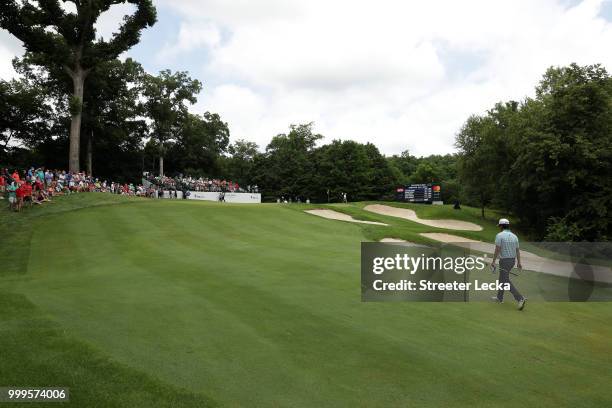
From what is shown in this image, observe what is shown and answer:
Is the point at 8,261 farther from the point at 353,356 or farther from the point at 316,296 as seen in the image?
the point at 353,356

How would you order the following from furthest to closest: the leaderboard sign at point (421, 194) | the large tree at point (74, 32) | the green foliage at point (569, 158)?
1. the leaderboard sign at point (421, 194)
2. the large tree at point (74, 32)
3. the green foliage at point (569, 158)

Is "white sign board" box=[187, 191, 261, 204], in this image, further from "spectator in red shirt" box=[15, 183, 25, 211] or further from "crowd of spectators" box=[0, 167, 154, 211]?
"spectator in red shirt" box=[15, 183, 25, 211]

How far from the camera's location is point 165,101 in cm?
7438

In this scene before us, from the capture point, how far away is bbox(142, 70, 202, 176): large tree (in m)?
73.4

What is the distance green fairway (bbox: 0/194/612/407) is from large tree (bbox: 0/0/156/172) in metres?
29.6

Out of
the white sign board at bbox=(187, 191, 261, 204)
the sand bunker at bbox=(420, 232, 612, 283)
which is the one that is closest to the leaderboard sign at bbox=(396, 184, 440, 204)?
the white sign board at bbox=(187, 191, 261, 204)

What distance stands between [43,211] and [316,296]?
2095 centimetres

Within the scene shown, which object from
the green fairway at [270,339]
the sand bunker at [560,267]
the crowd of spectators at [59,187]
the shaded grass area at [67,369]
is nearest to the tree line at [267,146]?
the crowd of spectators at [59,187]

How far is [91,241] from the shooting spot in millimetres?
18594

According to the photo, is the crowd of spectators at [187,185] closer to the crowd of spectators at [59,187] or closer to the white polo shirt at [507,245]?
the crowd of spectators at [59,187]

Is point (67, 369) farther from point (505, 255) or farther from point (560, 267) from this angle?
point (560, 267)

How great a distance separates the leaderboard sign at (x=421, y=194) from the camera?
Result: 57.7m

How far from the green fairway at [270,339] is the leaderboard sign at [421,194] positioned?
4479 centimetres

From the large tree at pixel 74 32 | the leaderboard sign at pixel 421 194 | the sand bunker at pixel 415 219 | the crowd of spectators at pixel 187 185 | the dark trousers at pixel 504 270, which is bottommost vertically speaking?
the sand bunker at pixel 415 219
